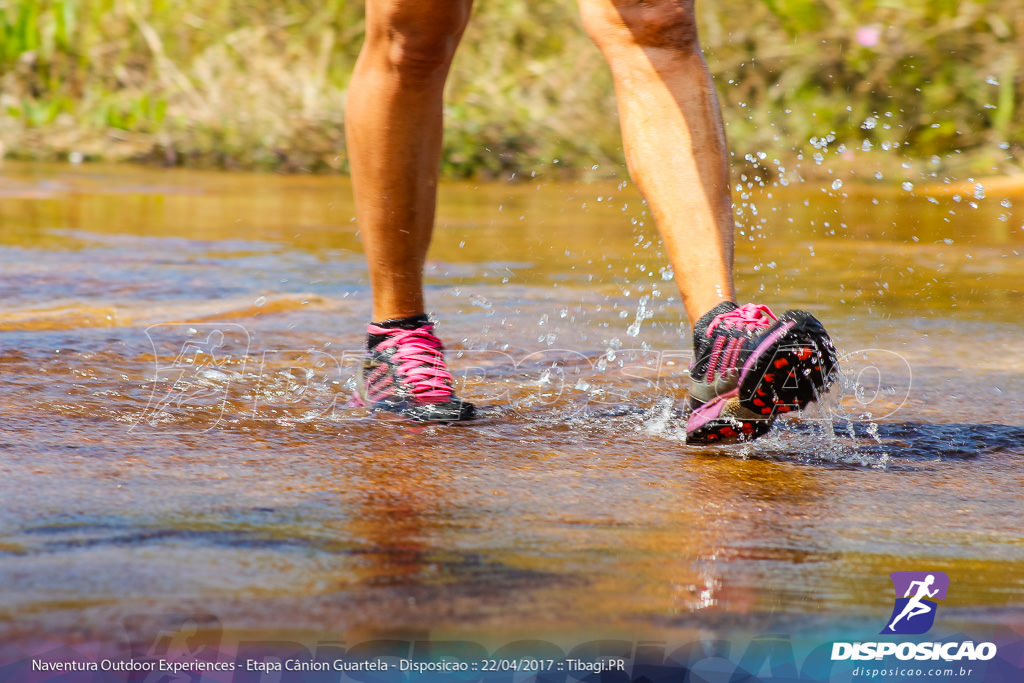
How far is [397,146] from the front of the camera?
7.62ft

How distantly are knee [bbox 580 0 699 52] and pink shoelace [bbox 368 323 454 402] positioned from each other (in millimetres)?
575

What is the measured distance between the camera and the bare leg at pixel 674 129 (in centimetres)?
206

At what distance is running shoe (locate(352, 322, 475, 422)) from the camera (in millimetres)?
2221

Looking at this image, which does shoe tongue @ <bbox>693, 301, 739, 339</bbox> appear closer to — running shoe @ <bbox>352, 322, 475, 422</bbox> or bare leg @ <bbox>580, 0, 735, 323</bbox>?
bare leg @ <bbox>580, 0, 735, 323</bbox>

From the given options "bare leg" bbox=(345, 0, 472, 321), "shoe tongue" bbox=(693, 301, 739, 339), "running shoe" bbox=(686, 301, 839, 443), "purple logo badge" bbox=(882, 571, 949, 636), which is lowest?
"purple logo badge" bbox=(882, 571, 949, 636)

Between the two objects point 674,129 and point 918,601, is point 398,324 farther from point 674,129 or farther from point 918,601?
point 918,601

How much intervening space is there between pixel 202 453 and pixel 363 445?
23cm

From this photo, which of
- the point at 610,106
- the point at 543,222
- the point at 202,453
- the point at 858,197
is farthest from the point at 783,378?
the point at 610,106

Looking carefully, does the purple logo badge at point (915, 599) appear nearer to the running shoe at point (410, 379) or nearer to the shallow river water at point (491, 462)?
the shallow river water at point (491, 462)

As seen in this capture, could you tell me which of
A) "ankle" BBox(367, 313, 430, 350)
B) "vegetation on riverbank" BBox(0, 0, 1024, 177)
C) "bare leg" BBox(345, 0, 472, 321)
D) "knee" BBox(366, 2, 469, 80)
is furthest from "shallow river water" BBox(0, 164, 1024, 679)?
"vegetation on riverbank" BBox(0, 0, 1024, 177)

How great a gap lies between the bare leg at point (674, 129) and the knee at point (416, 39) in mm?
225

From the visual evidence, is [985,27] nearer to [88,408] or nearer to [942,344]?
[942,344]

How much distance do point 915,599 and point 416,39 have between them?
1267 mm

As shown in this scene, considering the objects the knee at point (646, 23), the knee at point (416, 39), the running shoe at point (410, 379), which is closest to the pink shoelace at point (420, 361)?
the running shoe at point (410, 379)
